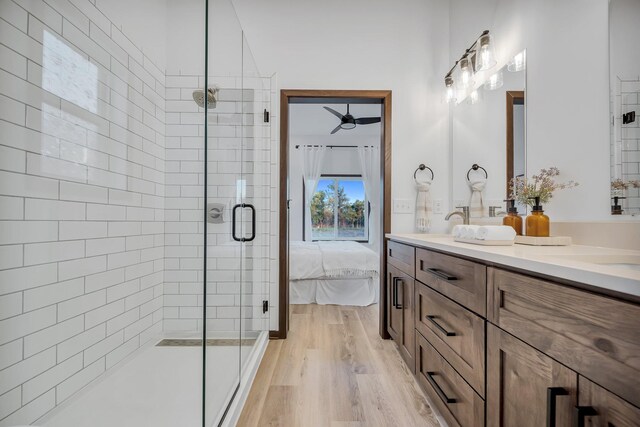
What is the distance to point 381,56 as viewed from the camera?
2570 mm

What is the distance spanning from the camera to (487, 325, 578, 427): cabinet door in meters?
0.71

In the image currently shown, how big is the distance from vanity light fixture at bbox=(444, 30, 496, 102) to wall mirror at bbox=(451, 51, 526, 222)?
0.07 m

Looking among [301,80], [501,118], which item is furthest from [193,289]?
[501,118]

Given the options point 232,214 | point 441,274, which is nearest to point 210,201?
point 232,214

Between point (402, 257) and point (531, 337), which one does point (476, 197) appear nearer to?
point (402, 257)

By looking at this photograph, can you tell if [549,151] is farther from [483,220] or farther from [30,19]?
[30,19]

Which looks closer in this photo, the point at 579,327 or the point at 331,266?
the point at 579,327

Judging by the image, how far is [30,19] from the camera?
106 cm

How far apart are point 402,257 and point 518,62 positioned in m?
1.36

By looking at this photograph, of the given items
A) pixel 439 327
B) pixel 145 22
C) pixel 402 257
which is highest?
pixel 145 22

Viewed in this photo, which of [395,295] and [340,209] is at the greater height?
[340,209]

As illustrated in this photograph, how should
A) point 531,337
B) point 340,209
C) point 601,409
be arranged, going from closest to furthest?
point 601,409 < point 531,337 < point 340,209

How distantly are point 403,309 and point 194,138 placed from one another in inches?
62.9

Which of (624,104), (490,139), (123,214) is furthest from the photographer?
(490,139)
